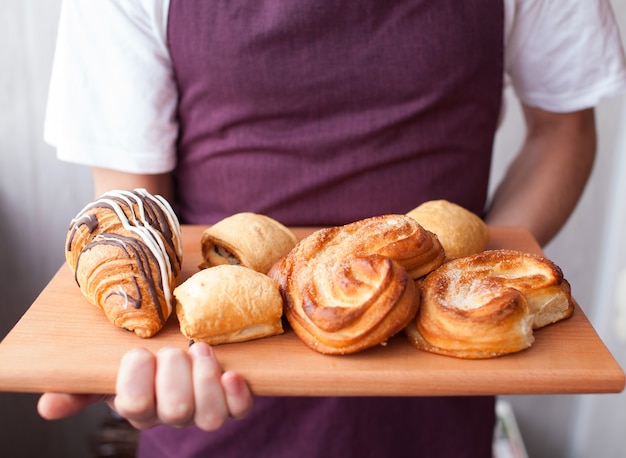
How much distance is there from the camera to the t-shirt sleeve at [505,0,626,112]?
44.0 inches

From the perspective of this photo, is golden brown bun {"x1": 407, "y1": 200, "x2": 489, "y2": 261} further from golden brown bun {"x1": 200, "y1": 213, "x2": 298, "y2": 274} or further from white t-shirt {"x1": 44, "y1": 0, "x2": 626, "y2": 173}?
white t-shirt {"x1": 44, "y1": 0, "x2": 626, "y2": 173}

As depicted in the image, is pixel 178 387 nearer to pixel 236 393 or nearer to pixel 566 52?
pixel 236 393

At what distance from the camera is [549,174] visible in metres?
1.28

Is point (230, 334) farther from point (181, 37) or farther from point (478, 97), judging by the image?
point (478, 97)

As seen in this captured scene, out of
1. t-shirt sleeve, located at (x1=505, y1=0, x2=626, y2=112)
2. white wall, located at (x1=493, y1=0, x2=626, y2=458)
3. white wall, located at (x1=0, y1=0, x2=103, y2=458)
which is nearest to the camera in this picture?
t-shirt sleeve, located at (x1=505, y1=0, x2=626, y2=112)

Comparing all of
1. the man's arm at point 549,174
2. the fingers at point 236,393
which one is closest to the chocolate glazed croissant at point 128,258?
the fingers at point 236,393

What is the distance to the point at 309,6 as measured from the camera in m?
0.98

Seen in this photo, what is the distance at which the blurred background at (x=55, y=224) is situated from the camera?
1.61 metres

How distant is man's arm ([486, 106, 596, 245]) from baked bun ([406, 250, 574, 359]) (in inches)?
17.9

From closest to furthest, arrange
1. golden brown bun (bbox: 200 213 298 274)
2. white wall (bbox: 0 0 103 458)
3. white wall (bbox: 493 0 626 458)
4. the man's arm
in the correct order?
golden brown bun (bbox: 200 213 298 274)
the man's arm
white wall (bbox: 0 0 103 458)
white wall (bbox: 493 0 626 458)

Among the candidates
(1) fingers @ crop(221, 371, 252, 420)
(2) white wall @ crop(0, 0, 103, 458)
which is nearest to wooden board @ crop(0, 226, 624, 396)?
(1) fingers @ crop(221, 371, 252, 420)

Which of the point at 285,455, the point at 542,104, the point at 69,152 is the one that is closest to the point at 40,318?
the point at 69,152

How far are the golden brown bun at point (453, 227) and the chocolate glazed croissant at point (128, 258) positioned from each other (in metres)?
0.33

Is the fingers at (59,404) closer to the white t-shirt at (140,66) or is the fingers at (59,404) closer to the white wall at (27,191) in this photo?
the white t-shirt at (140,66)
